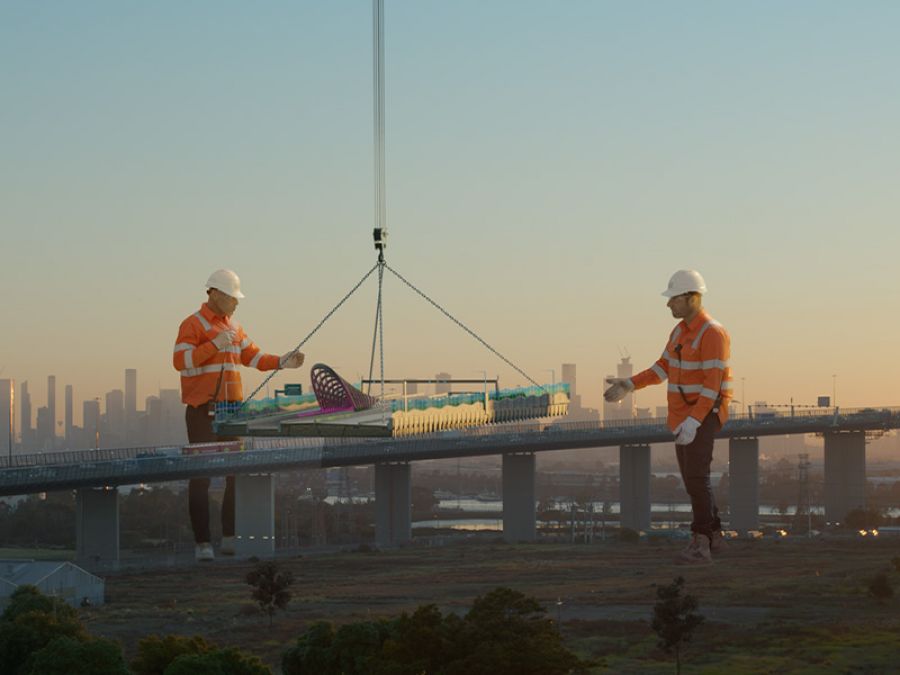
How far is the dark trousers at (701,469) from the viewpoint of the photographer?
16.5m

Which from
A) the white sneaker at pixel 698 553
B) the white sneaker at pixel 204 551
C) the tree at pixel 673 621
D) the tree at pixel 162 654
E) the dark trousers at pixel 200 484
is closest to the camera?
the white sneaker at pixel 698 553

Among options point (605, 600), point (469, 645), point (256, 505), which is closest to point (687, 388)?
point (256, 505)

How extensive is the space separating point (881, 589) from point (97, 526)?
2788 inches

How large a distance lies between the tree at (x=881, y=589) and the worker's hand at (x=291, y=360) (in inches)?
4372

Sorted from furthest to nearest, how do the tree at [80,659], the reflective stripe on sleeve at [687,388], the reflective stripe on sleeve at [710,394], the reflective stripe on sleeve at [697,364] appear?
the tree at [80,659] → the reflective stripe on sleeve at [687,388] → the reflective stripe on sleeve at [710,394] → the reflective stripe on sleeve at [697,364]

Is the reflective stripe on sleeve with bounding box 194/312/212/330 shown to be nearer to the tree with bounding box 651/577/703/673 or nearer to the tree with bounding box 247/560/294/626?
the tree with bounding box 651/577/703/673

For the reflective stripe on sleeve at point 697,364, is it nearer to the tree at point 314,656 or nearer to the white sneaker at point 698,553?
the white sneaker at point 698,553

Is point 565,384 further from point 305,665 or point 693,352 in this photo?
point 305,665

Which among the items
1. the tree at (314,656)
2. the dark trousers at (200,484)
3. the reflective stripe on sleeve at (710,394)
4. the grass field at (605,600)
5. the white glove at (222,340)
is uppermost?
the white glove at (222,340)

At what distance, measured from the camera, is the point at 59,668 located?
70.1 meters

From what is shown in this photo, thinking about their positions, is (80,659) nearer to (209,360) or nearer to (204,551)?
(204,551)

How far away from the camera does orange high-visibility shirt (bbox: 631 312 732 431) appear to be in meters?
16.3

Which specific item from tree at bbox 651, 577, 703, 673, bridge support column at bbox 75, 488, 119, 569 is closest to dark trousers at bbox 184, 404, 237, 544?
tree at bbox 651, 577, 703, 673

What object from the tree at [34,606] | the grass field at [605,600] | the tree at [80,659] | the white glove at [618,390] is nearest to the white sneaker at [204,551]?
the white glove at [618,390]
